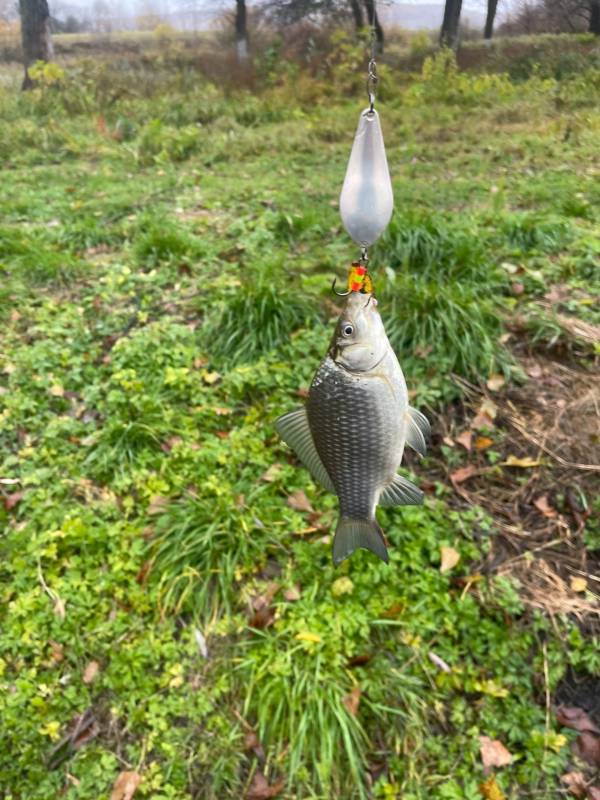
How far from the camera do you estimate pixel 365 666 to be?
2742 millimetres

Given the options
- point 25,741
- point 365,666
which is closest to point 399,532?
point 365,666

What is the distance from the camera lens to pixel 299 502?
129 inches

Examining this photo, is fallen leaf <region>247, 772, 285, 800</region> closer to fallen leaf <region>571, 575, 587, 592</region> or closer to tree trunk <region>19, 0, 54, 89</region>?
fallen leaf <region>571, 575, 587, 592</region>

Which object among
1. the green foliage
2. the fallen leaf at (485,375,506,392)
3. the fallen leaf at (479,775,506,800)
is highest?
the green foliage

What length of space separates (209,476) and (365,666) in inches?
53.0

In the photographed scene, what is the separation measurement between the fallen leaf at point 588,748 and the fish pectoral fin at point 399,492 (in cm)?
182

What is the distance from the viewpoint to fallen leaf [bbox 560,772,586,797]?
246cm

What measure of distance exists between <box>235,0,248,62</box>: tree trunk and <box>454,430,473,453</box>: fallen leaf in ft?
38.2

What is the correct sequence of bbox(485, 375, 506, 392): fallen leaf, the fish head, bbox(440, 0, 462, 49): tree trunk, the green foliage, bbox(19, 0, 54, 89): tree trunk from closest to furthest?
the fish head → bbox(485, 375, 506, 392): fallen leaf → the green foliage → bbox(440, 0, 462, 49): tree trunk → bbox(19, 0, 54, 89): tree trunk

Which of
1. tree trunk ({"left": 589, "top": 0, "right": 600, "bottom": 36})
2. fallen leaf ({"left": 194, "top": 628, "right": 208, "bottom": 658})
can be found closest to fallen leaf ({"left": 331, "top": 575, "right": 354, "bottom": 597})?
fallen leaf ({"left": 194, "top": 628, "right": 208, "bottom": 658})

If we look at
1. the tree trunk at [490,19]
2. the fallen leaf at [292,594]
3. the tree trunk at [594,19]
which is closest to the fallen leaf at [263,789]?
the fallen leaf at [292,594]

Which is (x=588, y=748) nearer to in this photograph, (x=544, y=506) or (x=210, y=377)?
(x=544, y=506)

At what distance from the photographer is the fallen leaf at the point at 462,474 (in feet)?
11.1

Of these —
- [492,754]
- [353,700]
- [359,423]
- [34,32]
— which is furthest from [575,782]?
[34,32]
